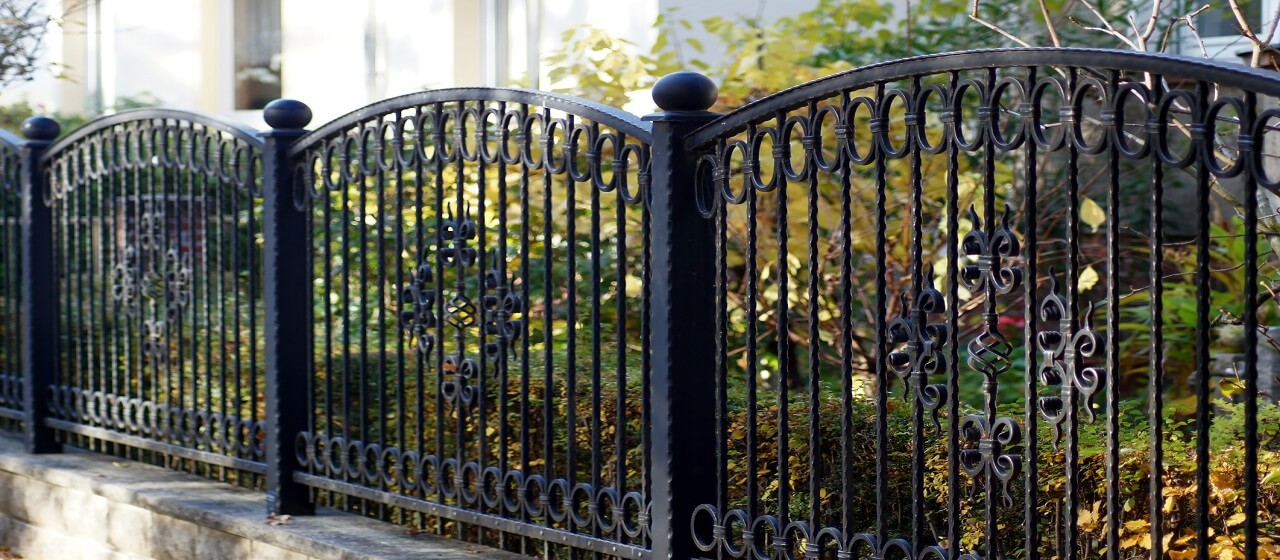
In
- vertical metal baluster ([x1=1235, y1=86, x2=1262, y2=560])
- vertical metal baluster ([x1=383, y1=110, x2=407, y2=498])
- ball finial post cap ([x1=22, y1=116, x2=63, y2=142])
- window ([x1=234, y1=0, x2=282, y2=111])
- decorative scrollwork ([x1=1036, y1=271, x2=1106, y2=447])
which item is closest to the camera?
vertical metal baluster ([x1=1235, y1=86, x2=1262, y2=560])

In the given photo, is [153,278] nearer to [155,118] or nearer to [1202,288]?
[155,118]

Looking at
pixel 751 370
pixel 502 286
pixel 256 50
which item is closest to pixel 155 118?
pixel 502 286

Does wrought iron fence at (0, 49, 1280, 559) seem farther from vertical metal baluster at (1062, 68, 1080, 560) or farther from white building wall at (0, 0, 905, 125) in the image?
white building wall at (0, 0, 905, 125)

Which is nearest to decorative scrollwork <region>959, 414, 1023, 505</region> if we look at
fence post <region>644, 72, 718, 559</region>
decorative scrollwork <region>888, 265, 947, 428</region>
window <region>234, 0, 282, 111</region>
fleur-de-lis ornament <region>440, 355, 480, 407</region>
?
decorative scrollwork <region>888, 265, 947, 428</region>

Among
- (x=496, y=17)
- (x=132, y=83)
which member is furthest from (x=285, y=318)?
(x=132, y=83)

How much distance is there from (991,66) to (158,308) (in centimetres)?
437

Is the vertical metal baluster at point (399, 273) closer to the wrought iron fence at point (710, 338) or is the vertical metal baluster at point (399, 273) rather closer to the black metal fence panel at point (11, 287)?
the wrought iron fence at point (710, 338)

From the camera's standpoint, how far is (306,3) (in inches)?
547

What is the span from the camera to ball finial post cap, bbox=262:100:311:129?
527 centimetres

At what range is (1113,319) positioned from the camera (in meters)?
2.94

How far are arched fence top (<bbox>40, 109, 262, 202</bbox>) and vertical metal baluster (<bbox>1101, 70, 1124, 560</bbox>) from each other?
3350 mm

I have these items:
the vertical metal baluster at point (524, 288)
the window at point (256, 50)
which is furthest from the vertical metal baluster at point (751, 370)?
the window at point (256, 50)

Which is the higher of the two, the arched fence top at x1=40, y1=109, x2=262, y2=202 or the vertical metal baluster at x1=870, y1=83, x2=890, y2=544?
the arched fence top at x1=40, y1=109, x2=262, y2=202

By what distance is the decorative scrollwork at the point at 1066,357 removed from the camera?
292 centimetres
